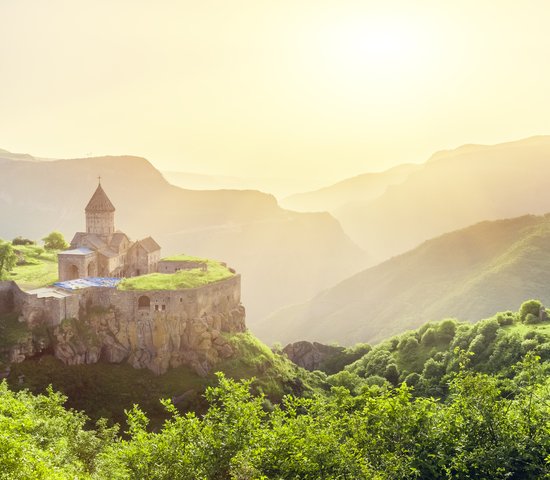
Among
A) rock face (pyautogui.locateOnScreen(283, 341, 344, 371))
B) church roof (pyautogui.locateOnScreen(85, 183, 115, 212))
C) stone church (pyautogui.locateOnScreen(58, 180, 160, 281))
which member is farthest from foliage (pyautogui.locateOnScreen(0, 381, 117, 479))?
rock face (pyautogui.locateOnScreen(283, 341, 344, 371))

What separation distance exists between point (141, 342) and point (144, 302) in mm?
4902

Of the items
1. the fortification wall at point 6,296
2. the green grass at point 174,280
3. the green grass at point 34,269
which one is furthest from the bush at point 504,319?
the fortification wall at point 6,296

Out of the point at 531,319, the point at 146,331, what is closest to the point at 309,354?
the point at 146,331

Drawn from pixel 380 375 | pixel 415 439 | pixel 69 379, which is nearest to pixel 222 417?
pixel 415 439

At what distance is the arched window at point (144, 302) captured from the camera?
60.8 meters

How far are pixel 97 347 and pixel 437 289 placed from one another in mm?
103174

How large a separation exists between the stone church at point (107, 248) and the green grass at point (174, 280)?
8.92 metres

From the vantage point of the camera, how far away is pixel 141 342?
60875mm

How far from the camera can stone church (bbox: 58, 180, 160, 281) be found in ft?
234

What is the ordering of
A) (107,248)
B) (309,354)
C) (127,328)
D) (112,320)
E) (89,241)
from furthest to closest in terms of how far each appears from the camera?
(309,354) < (107,248) < (89,241) < (127,328) < (112,320)

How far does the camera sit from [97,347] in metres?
58.2

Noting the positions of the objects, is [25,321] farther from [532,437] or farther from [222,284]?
[532,437]

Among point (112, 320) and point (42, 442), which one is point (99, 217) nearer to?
point (112, 320)

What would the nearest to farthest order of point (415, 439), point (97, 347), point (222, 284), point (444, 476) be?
point (444, 476), point (415, 439), point (97, 347), point (222, 284)
